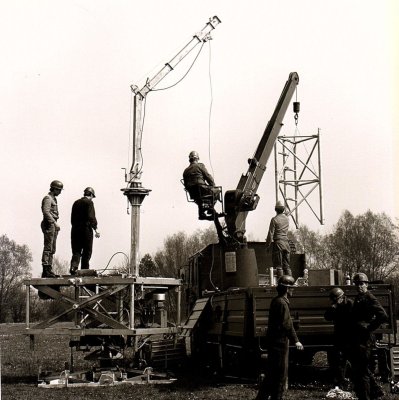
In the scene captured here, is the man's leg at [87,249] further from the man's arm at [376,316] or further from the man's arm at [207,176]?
the man's arm at [376,316]

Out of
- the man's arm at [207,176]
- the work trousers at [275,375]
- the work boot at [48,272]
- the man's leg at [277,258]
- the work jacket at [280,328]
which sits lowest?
the work trousers at [275,375]

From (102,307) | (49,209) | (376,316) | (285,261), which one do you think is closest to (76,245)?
(49,209)

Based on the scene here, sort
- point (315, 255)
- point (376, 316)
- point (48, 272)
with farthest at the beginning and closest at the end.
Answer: point (315, 255), point (48, 272), point (376, 316)

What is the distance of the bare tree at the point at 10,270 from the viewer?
76.2 meters

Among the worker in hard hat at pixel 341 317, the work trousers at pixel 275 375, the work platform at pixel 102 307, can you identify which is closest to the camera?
the work trousers at pixel 275 375

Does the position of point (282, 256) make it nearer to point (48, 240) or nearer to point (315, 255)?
point (48, 240)

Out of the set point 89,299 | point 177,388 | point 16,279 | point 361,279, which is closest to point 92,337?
point 89,299

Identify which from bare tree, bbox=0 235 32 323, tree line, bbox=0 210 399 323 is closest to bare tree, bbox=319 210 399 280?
tree line, bbox=0 210 399 323

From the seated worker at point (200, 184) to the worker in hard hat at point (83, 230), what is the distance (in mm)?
2081

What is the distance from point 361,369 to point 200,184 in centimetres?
605

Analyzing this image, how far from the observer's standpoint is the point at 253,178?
1677cm

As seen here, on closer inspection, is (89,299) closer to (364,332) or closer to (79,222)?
(79,222)

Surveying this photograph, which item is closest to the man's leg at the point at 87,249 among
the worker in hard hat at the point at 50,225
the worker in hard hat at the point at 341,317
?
the worker in hard hat at the point at 50,225

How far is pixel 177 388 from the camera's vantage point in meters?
11.6
